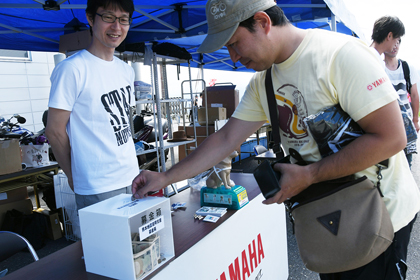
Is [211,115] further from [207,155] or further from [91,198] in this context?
[207,155]

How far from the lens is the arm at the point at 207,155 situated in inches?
48.2

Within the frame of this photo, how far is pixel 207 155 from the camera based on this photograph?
1252 millimetres

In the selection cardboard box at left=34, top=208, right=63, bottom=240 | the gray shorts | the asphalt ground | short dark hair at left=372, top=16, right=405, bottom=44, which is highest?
short dark hair at left=372, top=16, right=405, bottom=44

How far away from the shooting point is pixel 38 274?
1.06 m

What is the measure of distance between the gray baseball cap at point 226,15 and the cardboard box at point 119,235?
2.01 ft

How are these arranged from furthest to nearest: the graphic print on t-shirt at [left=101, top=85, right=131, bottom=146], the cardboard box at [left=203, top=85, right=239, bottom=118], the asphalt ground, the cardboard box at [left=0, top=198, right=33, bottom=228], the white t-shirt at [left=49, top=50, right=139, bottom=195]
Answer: the cardboard box at [left=203, top=85, right=239, bottom=118]
the cardboard box at [left=0, top=198, right=33, bottom=228]
the asphalt ground
the graphic print on t-shirt at [left=101, top=85, right=131, bottom=146]
the white t-shirt at [left=49, top=50, right=139, bottom=195]

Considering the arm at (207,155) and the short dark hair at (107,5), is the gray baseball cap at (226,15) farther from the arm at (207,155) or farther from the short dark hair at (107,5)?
the short dark hair at (107,5)

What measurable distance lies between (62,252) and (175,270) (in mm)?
496

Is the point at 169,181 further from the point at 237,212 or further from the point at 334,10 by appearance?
the point at 334,10

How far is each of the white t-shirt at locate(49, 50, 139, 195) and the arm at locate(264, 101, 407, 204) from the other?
3.46ft

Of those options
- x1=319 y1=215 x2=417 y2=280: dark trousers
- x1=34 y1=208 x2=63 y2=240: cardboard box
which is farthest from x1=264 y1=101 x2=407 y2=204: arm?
x1=34 y1=208 x2=63 y2=240: cardboard box

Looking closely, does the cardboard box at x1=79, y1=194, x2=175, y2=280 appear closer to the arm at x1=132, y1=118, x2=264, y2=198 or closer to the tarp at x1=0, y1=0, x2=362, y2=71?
the arm at x1=132, y1=118, x2=264, y2=198

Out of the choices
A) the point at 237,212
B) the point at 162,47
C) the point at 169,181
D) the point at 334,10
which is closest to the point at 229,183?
the point at 237,212

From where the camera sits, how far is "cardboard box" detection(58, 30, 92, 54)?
118 inches
